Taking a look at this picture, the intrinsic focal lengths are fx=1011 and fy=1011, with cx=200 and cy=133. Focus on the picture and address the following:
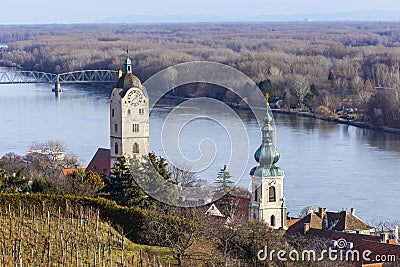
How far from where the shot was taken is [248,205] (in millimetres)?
7730

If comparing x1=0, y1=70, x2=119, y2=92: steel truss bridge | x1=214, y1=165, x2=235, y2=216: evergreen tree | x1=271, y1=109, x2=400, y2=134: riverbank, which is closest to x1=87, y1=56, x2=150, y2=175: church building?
x1=214, y1=165, x2=235, y2=216: evergreen tree

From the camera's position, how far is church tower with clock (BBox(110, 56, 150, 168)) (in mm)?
9586

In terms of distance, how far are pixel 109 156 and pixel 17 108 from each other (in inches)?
384

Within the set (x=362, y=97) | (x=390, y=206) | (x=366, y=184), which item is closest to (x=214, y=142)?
(x=366, y=184)

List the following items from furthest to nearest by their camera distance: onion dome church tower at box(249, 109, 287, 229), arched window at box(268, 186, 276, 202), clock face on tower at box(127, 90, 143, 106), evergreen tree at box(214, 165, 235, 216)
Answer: clock face on tower at box(127, 90, 143, 106), arched window at box(268, 186, 276, 202), onion dome church tower at box(249, 109, 287, 229), evergreen tree at box(214, 165, 235, 216)

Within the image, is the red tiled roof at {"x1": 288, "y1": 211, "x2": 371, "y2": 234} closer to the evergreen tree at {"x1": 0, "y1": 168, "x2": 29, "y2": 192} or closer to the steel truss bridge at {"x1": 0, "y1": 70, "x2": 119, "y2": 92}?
the evergreen tree at {"x1": 0, "y1": 168, "x2": 29, "y2": 192}

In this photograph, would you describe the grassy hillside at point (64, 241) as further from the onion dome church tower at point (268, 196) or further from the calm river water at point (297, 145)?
the calm river water at point (297, 145)

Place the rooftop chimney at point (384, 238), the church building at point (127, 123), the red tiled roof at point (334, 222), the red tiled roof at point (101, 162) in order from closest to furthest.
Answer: the rooftop chimney at point (384, 238)
the red tiled roof at point (334, 222)
the red tiled roof at point (101, 162)
the church building at point (127, 123)

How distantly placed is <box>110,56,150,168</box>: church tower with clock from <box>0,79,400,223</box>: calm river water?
2.81 ft

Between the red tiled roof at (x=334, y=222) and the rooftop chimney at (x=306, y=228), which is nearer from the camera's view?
the rooftop chimney at (x=306, y=228)

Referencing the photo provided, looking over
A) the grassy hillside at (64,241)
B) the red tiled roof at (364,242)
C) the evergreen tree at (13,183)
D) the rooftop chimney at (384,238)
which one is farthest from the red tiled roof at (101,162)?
the grassy hillside at (64,241)

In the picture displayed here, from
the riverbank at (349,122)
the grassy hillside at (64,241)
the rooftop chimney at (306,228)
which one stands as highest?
the grassy hillside at (64,241)

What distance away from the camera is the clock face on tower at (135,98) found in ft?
31.8

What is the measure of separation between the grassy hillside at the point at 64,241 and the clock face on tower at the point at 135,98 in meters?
4.02
